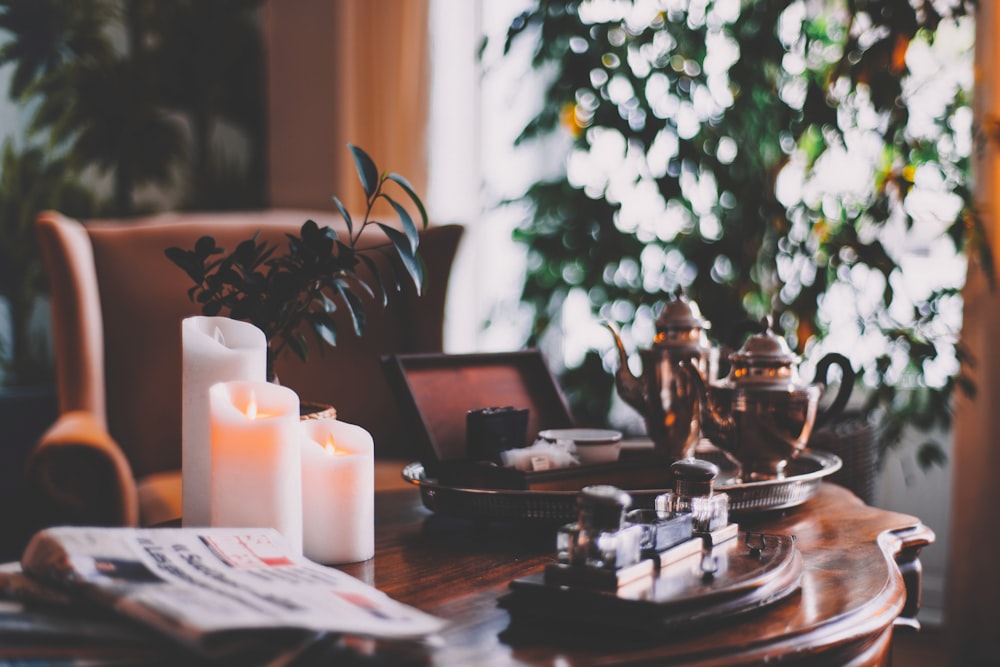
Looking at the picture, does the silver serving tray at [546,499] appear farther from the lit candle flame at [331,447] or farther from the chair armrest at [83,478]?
the chair armrest at [83,478]

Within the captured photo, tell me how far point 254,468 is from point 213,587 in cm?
20

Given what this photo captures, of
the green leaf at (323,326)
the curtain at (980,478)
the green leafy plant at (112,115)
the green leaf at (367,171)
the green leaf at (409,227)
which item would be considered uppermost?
the green leafy plant at (112,115)

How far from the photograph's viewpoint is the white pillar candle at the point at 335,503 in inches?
37.9

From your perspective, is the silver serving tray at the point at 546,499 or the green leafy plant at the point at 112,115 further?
the green leafy plant at the point at 112,115

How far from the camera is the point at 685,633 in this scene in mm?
750

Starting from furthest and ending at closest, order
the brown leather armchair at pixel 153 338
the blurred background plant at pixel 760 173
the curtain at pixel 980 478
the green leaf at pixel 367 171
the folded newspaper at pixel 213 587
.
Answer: the curtain at pixel 980 478
the blurred background plant at pixel 760 173
the brown leather armchair at pixel 153 338
the green leaf at pixel 367 171
the folded newspaper at pixel 213 587

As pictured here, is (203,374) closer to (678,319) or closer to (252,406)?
(252,406)

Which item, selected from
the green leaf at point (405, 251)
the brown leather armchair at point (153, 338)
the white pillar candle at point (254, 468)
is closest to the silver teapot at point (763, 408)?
the green leaf at point (405, 251)

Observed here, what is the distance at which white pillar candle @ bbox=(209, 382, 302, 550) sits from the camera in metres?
0.89

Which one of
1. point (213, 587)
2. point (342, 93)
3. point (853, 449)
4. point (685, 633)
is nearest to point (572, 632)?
point (685, 633)

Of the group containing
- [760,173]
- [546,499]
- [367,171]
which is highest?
[760,173]

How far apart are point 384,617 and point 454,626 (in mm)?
101

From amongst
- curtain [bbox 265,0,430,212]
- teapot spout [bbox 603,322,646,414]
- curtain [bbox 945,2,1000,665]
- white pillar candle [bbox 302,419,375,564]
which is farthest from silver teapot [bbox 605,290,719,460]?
curtain [bbox 265,0,430,212]

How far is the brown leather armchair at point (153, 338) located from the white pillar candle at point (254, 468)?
3.24ft
